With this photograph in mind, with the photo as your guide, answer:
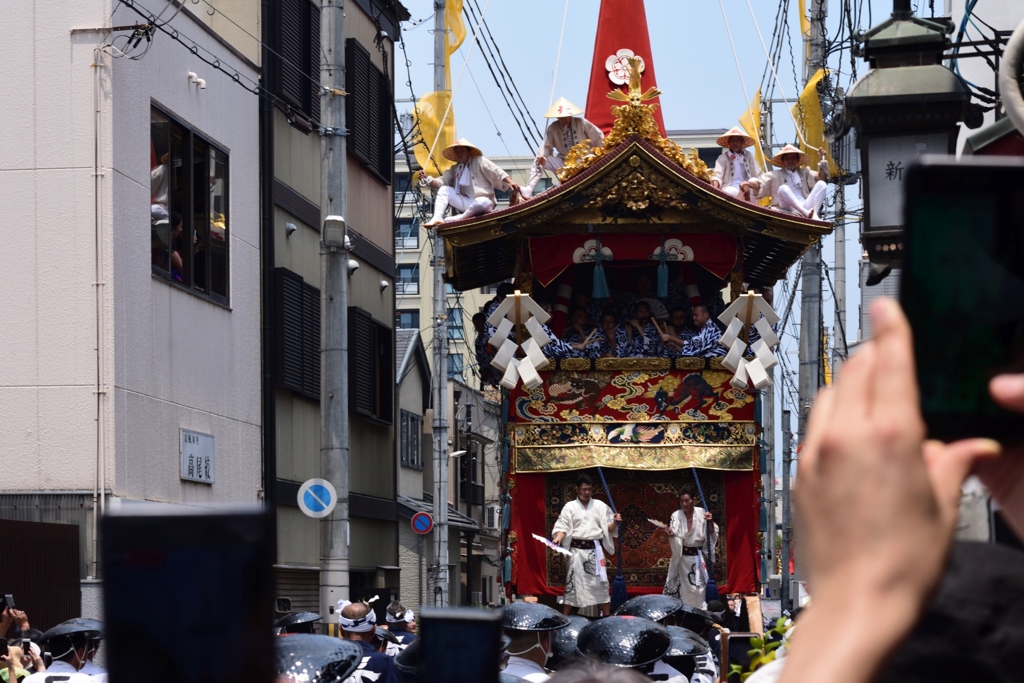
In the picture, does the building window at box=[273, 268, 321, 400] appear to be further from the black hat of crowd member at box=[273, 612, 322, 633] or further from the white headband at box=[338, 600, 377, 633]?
the white headband at box=[338, 600, 377, 633]

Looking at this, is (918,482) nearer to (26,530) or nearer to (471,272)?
(26,530)

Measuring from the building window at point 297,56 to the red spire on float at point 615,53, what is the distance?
12.5 ft

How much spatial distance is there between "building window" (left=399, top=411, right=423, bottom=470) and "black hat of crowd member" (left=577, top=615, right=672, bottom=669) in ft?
72.8

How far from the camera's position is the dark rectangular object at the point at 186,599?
1.16m

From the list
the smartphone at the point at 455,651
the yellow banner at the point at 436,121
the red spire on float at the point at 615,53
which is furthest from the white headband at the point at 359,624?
the red spire on float at the point at 615,53

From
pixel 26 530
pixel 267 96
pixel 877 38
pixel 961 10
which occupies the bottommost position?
pixel 26 530

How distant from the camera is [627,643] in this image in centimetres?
657

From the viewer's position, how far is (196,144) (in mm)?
16797

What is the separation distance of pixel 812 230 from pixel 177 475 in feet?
23.3

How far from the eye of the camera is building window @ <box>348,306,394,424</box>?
851 inches

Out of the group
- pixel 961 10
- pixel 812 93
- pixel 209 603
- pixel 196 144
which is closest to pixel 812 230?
pixel 812 93

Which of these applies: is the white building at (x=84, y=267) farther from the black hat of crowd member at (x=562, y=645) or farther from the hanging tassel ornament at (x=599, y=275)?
the black hat of crowd member at (x=562, y=645)

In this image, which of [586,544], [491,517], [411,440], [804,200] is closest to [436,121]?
[804,200]

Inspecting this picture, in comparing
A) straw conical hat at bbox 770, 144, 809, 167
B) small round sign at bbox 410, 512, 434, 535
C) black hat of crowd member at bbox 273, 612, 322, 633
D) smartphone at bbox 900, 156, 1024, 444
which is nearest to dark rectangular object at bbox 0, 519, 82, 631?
black hat of crowd member at bbox 273, 612, 322, 633
